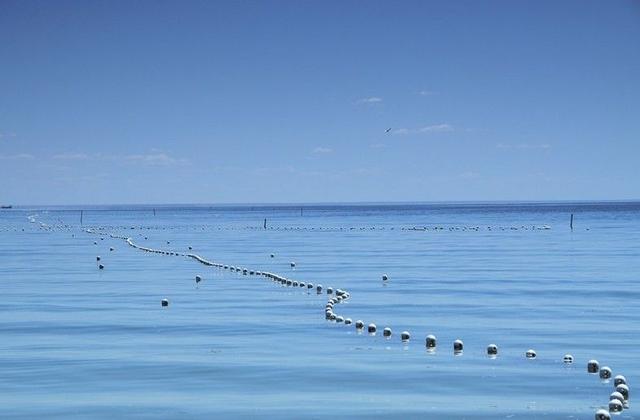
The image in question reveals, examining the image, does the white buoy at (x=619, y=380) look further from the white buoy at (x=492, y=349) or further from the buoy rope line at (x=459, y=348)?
the white buoy at (x=492, y=349)

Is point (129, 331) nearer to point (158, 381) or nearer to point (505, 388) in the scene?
point (158, 381)

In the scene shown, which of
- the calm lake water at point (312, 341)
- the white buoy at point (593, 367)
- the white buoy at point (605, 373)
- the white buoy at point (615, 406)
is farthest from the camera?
the white buoy at point (593, 367)

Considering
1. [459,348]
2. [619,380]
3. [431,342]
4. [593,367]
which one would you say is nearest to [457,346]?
[459,348]

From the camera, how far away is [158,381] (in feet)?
80.3

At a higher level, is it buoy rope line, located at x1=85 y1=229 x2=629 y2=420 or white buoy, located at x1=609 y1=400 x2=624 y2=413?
buoy rope line, located at x1=85 y1=229 x2=629 y2=420

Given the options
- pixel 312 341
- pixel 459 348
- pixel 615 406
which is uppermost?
pixel 459 348

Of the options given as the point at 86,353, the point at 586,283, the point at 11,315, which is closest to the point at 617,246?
the point at 586,283

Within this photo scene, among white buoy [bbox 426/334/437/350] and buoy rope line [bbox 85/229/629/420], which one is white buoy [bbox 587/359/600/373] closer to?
buoy rope line [bbox 85/229/629/420]

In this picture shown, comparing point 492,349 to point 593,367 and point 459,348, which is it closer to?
point 459,348

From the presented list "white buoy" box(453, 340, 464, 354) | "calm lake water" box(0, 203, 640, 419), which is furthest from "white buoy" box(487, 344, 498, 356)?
"white buoy" box(453, 340, 464, 354)

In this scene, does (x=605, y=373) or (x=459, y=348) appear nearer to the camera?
(x=605, y=373)

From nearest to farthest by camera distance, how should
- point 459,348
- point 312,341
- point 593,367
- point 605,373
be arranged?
point 605,373
point 593,367
point 459,348
point 312,341

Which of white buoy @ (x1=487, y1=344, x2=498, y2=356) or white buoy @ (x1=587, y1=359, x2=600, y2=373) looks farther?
white buoy @ (x1=487, y1=344, x2=498, y2=356)

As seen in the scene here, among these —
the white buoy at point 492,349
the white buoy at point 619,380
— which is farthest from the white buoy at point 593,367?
the white buoy at point 492,349
